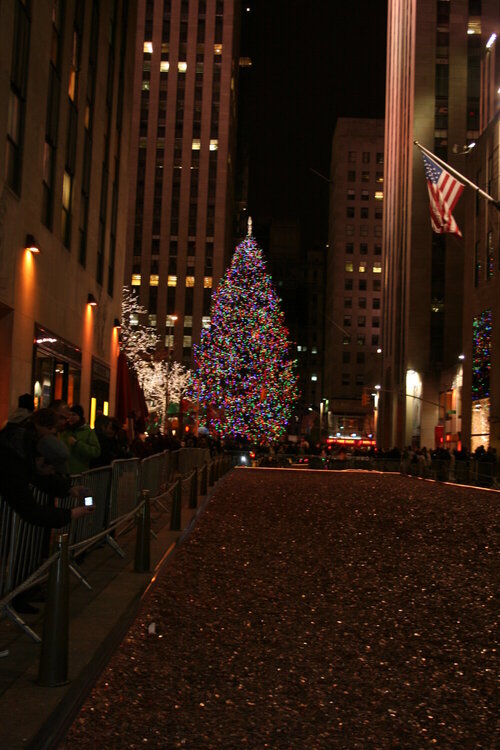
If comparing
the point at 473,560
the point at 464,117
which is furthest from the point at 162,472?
the point at 464,117

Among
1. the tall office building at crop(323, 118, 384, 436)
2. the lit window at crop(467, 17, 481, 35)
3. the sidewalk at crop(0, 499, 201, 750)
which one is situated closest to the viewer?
the sidewalk at crop(0, 499, 201, 750)

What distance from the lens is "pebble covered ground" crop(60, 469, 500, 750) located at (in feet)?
17.0

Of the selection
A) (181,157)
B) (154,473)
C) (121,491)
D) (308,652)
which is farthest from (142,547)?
(181,157)

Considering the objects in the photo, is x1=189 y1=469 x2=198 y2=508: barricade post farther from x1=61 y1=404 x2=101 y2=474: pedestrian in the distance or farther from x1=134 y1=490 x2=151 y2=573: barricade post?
x1=134 y1=490 x2=151 y2=573: barricade post

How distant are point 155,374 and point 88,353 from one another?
159 feet

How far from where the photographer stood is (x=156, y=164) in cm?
11481

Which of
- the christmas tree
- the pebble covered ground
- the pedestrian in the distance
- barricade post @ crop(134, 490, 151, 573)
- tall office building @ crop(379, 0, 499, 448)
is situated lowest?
the pebble covered ground

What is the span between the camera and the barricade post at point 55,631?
546cm

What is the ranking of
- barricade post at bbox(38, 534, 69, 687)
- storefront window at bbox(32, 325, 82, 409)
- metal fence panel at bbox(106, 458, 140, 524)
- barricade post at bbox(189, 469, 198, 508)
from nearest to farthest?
barricade post at bbox(38, 534, 69, 687)
metal fence panel at bbox(106, 458, 140, 524)
barricade post at bbox(189, 469, 198, 508)
storefront window at bbox(32, 325, 82, 409)

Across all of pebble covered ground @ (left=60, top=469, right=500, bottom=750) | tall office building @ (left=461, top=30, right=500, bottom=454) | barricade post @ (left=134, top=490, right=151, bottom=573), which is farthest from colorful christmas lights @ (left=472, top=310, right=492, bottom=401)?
barricade post @ (left=134, top=490, right=151, bottom=573)

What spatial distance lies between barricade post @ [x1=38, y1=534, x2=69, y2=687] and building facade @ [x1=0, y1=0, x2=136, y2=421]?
1347 centimetres

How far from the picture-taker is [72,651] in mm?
6312

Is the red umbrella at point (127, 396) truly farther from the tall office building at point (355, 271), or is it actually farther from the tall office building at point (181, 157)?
the tall office building at point (355, 271)

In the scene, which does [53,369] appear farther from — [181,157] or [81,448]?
[181,157]
